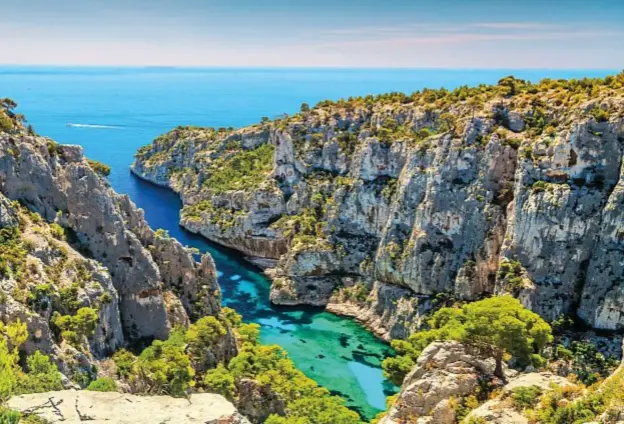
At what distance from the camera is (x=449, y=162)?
5025cm

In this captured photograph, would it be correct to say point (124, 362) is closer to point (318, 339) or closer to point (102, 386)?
point (102, 386)

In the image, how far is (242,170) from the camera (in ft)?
269

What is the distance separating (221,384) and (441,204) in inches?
1112

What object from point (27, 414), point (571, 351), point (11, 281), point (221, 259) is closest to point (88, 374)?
point (11, 281)

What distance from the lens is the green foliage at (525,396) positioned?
2117 cm

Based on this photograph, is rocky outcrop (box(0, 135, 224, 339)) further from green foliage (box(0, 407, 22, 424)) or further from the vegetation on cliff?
green foliage (box(0, 407, 22, 424))

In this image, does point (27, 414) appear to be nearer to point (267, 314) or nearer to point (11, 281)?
point (11, 281)

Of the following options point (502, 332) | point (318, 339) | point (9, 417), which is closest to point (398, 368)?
point (502, 332)

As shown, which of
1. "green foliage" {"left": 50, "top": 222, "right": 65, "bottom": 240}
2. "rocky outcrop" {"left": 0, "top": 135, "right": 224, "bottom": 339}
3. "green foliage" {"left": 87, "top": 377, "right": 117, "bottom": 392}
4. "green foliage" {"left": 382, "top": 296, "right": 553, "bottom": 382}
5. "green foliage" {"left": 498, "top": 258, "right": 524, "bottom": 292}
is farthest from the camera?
"green foliage" {"left": 498, "top": 258, "right": 524, "bottom": 292}

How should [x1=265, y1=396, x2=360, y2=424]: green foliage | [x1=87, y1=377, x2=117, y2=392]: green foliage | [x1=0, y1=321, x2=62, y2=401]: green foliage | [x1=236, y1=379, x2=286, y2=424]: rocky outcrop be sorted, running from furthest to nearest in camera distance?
[x1=236, y1=379, x2=286, y2=424]: rocky outcrop → [x1=265, y1=396, x2=360, y2=424]: green foliage → [x1=87, y1=377, x2=117, y2=392]: green foliage → [x1=0, y1=321, x2=62, y2=401]: green foliage

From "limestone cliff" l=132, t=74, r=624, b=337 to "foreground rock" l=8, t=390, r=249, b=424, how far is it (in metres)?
32.6

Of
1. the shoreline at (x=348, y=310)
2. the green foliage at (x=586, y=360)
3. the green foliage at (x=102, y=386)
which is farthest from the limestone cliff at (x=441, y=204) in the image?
the green foliage at (x=102, y=386)

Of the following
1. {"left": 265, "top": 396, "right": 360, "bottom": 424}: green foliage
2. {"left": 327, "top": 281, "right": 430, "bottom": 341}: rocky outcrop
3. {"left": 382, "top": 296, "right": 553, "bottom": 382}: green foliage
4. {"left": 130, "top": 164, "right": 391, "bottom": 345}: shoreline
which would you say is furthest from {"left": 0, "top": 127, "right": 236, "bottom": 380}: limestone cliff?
{"left": 327, "top": 281, "right": 430, "bottom": 341}: rocky outcrop

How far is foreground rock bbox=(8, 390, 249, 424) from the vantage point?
15.2 m
